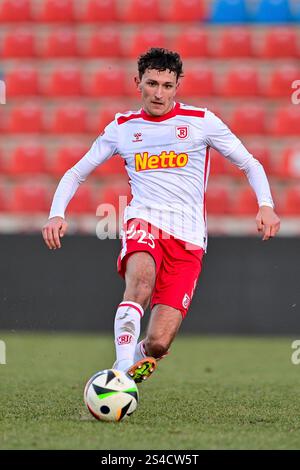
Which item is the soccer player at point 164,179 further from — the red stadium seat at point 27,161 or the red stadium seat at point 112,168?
the red stadium seat at point 27,161

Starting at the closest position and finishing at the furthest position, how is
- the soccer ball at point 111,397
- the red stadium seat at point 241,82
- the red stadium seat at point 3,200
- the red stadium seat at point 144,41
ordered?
the soccer ball at point 111,397
the red stadium seat at point 3,200
the red stadium seat at point 241,82
the red stadium seat at point 144,41

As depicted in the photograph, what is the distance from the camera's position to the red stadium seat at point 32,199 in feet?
42.0

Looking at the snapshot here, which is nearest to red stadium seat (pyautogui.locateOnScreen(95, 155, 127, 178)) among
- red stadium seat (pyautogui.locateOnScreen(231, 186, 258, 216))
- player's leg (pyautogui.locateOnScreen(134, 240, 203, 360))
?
red stadium seat (pyautogui.locateOnScreen(231, 186, 258, 216))

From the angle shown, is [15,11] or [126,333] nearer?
[126,333]

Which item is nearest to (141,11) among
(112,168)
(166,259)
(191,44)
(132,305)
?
(191,44)

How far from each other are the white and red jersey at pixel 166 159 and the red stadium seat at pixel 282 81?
8.02 metres

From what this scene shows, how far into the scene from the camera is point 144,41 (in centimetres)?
1410

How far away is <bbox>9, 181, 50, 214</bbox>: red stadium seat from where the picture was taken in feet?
42.0

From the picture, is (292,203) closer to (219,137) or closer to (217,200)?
(217,200)

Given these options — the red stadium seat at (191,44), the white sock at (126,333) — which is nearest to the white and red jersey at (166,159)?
the white sock at (126,333)

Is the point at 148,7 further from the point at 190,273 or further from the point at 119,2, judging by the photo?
the point at 190,273

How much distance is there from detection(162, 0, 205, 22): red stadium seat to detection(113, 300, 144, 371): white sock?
9.51 m

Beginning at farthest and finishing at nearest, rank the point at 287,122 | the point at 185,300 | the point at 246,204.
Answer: the point at 287,122 → the point at 246,204 → the point at 185,300

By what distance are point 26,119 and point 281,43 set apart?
3.66 metres
